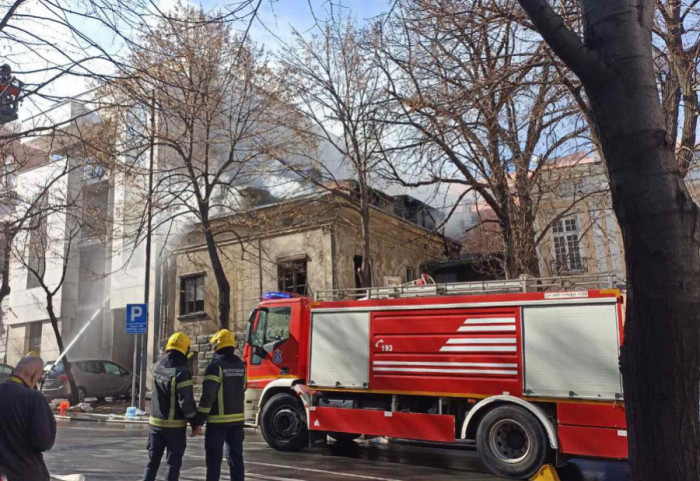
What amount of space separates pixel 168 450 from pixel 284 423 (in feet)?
16.2

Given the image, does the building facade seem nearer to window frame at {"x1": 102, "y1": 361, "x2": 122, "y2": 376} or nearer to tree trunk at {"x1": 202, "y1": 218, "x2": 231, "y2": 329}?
tree trunk at {"x1": 202, "y1": 218, "x2": 231, "y2": 329}

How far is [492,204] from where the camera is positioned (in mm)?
14602

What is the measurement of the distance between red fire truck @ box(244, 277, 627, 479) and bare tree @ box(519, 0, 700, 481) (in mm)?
5633

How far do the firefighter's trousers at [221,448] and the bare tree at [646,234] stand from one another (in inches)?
160

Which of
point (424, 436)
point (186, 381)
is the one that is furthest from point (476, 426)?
point (186, 381)

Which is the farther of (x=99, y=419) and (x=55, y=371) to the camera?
(x=55, y=371)

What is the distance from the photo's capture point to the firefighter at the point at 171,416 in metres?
5.30

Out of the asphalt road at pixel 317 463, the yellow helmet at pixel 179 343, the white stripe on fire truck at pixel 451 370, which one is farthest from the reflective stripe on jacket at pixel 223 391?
the white stripe on fire truck at pixel 451 370

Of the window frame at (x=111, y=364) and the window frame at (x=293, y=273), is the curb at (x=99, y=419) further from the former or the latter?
the window frame at (x=293, y=273)

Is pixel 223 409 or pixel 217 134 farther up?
pixel 217 134

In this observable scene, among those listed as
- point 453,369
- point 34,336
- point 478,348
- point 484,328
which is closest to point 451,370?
point 453,369

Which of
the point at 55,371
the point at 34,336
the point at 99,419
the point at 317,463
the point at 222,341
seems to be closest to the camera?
the point at 222,341

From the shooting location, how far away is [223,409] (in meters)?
5.71

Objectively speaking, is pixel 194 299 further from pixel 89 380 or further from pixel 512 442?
pixel 512 442
